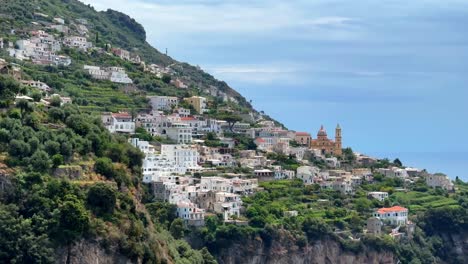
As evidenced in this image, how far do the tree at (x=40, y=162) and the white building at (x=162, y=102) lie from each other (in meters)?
45.2

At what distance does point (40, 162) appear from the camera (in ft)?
196

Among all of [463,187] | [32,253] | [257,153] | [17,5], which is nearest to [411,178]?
[463,187]

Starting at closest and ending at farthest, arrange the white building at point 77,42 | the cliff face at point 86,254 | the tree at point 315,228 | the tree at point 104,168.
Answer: the cliff face at point 86,254
the tree at point 104,168
the tree at point 315,228
the white building at point 77,42

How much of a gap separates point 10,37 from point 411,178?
1577 inches

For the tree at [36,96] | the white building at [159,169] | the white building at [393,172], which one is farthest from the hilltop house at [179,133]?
the tree at [36,96]

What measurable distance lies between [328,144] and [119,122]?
30.0m

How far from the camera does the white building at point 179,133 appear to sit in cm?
9775

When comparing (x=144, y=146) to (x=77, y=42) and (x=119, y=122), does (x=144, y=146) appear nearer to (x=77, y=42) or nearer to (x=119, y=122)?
(x=119, y=122)

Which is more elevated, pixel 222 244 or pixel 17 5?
pixel 17 5

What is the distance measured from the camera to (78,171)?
202 feet

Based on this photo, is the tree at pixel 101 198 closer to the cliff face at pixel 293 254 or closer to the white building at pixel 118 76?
the cliff face at pixel 293 254

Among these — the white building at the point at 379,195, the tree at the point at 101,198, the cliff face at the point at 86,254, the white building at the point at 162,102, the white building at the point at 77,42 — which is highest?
the white building at the point at 77,42

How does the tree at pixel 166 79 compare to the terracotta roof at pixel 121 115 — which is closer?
the terracotta roof at pixel 121 115

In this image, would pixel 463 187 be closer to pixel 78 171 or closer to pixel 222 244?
pixel 222 244
